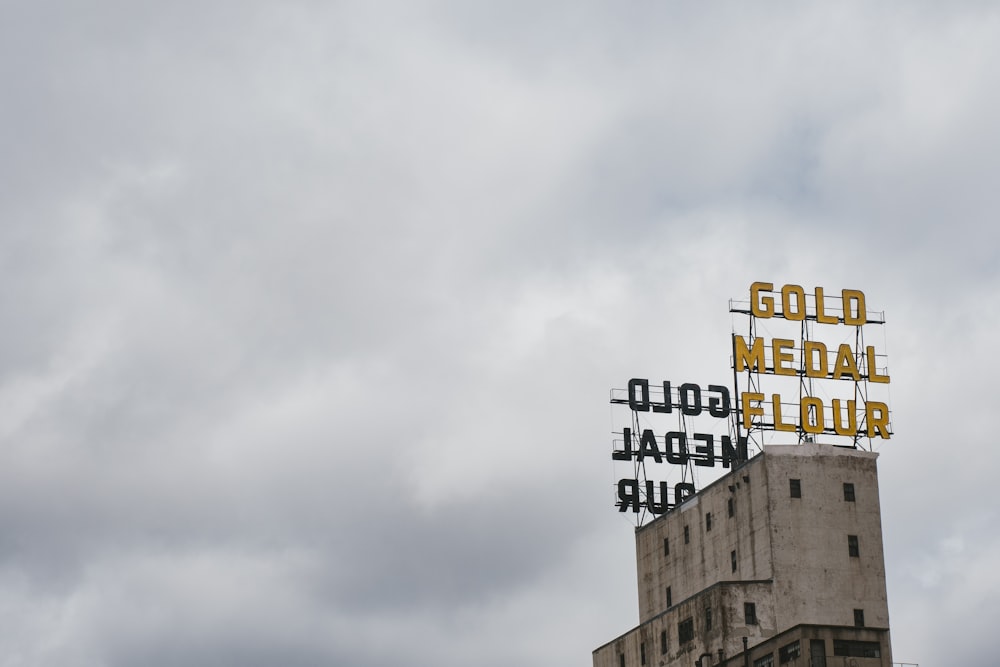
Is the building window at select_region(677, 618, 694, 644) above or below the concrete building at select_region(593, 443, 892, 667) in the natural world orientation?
below

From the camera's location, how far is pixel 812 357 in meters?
176

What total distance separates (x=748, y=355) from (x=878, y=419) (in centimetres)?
1216

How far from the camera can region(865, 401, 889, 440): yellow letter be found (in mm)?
174000

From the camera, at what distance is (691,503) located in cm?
18025

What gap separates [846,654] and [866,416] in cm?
2909

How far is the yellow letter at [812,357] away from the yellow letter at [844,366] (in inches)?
37.8

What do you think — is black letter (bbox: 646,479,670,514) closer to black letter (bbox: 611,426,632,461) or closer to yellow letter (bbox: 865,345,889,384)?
black letter (bbox: 611,426,632,461)

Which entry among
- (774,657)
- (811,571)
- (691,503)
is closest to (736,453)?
(691,503)

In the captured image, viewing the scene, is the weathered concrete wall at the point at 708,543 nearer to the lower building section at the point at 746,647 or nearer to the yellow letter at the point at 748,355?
the lower building section at the point at 746,647

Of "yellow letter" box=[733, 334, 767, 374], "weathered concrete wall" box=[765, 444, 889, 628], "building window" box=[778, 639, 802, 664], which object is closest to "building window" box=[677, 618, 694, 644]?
"weathered concrete wall" box=[765, 444, 889, 628]

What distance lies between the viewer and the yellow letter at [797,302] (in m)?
177

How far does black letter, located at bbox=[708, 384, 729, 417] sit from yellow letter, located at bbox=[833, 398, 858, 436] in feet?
54.8

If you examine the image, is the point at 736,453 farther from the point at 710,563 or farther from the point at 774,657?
the point at 774,657

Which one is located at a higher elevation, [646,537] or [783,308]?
[783,308]
